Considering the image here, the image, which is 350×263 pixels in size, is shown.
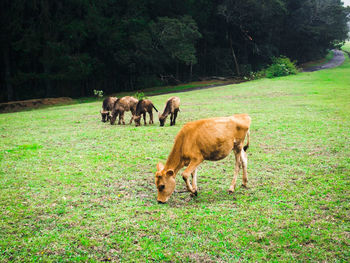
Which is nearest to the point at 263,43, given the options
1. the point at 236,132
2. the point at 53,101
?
the point at 53,101

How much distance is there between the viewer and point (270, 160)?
8281 millimetres

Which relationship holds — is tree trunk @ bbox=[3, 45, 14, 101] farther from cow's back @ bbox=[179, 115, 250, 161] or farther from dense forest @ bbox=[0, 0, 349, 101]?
cow's back @ bbox=[179, 115, 250, 161]

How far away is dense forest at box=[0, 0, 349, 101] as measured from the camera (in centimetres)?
3425

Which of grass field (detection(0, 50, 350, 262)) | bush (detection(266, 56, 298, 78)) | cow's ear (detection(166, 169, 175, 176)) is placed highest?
bush (detection(266, 56, 298, 78))

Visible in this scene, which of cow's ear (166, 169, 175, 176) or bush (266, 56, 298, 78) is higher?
bush (266, 56, 298, 78)

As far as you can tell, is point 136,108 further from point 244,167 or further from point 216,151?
point 216,151

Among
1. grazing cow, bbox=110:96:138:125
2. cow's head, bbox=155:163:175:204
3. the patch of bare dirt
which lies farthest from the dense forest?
cow's head, bbox=155:163:175:204

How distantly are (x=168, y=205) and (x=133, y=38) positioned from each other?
3491cm

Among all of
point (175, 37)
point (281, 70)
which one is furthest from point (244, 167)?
point (281, 70)

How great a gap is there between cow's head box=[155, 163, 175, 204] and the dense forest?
31.3m

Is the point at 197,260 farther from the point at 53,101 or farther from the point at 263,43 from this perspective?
the point at 263,43

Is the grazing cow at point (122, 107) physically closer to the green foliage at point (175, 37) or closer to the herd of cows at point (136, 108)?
the herd of cows at point (136, 108)

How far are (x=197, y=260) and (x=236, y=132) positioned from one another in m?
2.81

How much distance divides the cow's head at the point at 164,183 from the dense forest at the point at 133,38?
3132 centimetres
